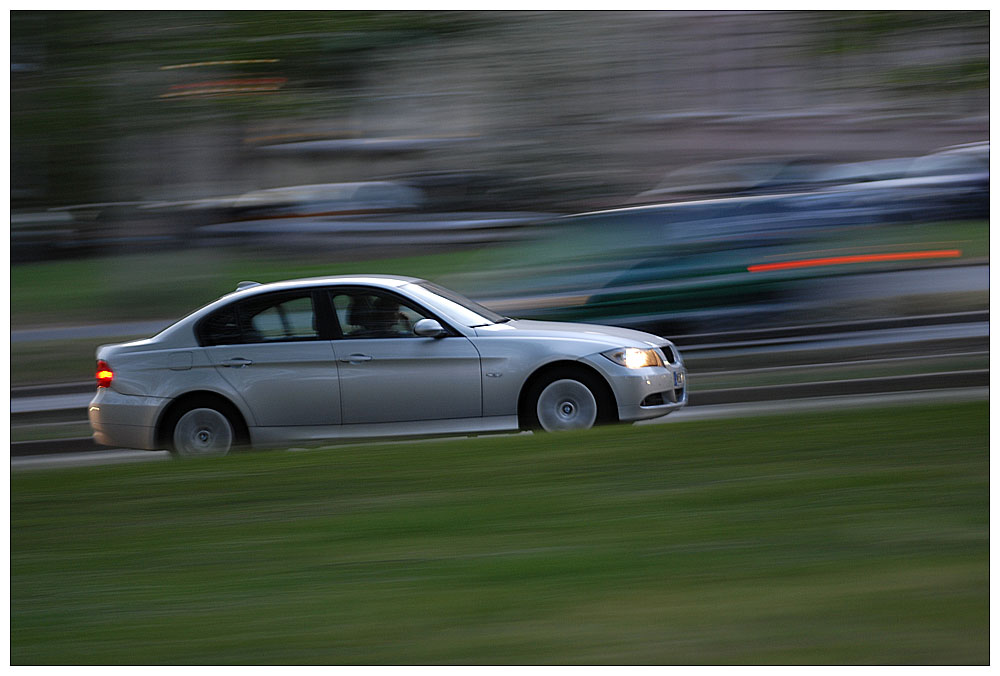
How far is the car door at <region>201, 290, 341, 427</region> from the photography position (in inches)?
278

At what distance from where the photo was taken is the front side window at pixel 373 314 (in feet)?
23.4

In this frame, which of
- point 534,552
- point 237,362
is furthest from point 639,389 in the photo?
point 237,362

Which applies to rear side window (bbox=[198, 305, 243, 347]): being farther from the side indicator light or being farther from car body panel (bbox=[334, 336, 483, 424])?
the side indicator light

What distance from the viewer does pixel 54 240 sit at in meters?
9.68

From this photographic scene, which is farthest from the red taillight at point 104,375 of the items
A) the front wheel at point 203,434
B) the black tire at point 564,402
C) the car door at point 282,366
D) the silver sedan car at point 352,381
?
the black tire at point 564,402

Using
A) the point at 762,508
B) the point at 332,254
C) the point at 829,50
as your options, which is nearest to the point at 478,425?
the point at 762,508

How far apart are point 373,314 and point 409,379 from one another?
A: 0.55 m

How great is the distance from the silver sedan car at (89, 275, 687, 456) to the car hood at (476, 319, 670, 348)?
0.02 m

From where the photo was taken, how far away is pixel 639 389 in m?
7.04

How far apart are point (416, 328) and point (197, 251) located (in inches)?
147

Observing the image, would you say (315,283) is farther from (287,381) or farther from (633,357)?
(633,357)

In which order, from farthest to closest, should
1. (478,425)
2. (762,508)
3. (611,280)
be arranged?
(611,280) → (478,425) → (762,508)

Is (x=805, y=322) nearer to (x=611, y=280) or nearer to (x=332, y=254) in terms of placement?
(x=611, y=280)

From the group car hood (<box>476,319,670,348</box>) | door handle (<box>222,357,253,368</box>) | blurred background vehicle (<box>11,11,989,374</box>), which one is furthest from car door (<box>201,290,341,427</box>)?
blurred background vehicle (<box>11,11,989,374</box>)
